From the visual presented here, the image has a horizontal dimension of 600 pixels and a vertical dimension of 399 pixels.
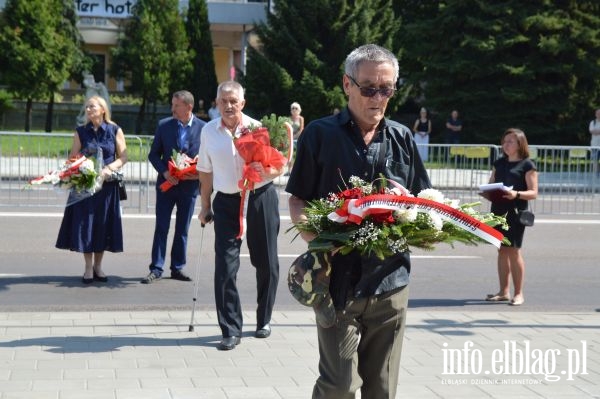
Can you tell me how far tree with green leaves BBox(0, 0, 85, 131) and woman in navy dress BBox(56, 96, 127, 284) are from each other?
95.6 feet

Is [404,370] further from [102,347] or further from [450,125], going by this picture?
[450,125]

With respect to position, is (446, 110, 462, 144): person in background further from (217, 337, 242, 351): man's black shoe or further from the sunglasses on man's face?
the sunglasses on man's face

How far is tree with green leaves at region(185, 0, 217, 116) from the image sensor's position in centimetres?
4084

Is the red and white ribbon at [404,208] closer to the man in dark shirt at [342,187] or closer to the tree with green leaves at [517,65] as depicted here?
the man in dark shirt at [342,187]

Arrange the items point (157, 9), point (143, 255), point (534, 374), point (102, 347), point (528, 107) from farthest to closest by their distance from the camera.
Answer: point (157, 9), point (528, 107), point (143, 255), point (102, 347), point (534, 374)

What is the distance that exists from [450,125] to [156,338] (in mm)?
24809

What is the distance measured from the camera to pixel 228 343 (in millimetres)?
7781

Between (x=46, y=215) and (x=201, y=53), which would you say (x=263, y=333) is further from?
(x=201, y=53)

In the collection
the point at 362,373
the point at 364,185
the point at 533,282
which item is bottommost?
the point at 533,282

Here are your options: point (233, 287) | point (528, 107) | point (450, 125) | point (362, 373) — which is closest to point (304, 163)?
point (362, 373)

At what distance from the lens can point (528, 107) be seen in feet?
112

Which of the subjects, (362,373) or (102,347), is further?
(102,347)

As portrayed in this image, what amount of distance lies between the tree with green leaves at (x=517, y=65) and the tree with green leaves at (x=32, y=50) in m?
13.6
